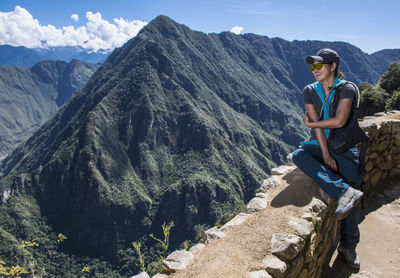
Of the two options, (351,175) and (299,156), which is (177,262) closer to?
(299,156)

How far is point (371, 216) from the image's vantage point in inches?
290

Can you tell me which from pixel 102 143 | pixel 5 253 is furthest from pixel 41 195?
pixel 5 253

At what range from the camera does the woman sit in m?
4.78

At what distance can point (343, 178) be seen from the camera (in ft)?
16.9

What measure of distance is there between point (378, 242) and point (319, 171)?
3.03 meters

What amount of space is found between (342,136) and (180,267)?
3.76 m

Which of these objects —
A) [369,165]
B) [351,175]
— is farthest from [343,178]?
[369,165]

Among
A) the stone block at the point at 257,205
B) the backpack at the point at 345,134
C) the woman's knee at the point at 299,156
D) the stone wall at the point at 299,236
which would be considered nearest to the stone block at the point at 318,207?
the stone wall at the point at 299,236

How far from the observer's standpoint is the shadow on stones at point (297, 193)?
18.0 feet

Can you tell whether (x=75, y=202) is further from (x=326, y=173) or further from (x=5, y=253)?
(x=326, y=173)

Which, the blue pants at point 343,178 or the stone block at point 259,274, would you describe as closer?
the stone block at point 259,274

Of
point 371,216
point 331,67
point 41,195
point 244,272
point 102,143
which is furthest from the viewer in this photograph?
point 102,143

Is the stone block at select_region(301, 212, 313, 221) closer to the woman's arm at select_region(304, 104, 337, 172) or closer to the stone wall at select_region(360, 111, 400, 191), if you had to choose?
the woman's arm at select_region(304, 104, 337, 172)

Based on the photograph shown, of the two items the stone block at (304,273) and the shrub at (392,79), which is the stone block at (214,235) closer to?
the stone block at (304,273)
